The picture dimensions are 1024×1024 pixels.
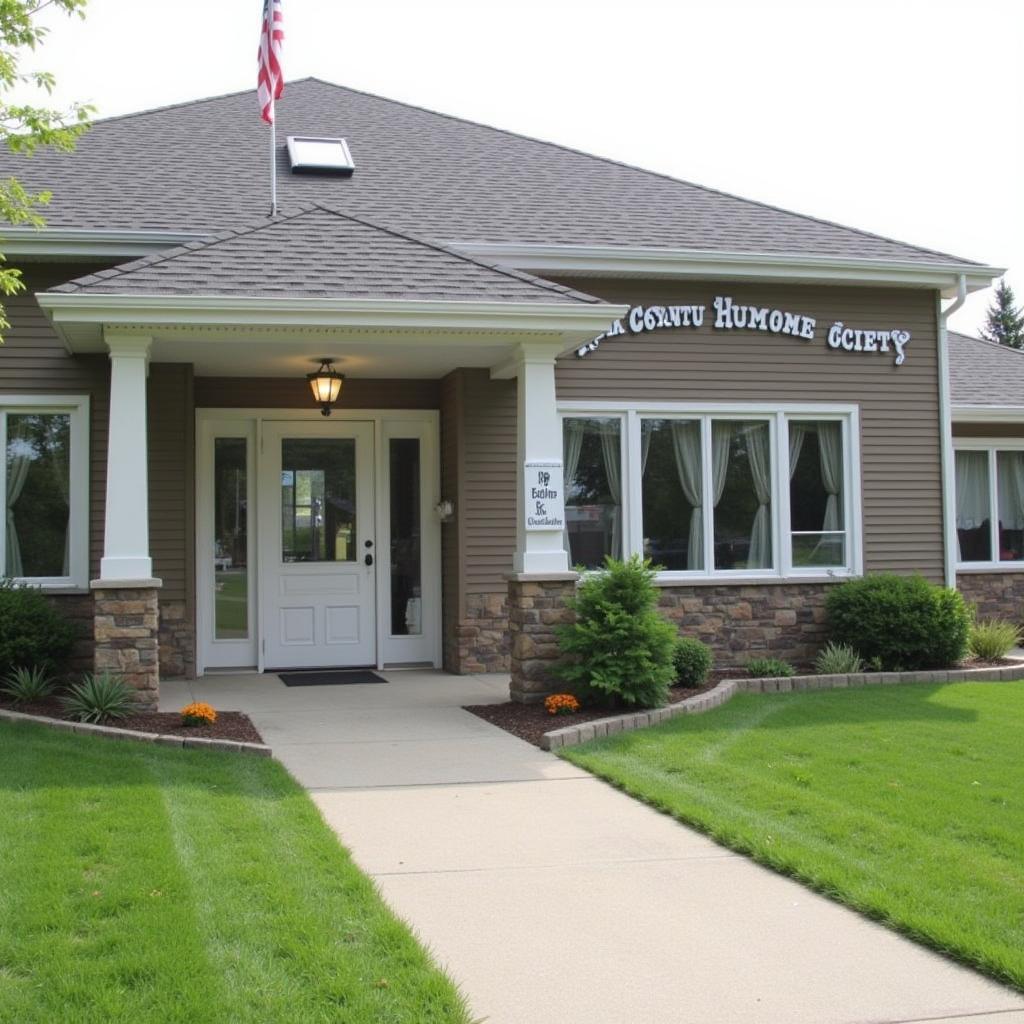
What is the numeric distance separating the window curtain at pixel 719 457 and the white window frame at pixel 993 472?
14.0ft

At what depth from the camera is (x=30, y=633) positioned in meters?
9.88

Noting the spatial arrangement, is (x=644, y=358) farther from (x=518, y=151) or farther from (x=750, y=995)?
(x=750, y=995)

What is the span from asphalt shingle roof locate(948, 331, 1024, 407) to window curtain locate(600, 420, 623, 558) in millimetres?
5006

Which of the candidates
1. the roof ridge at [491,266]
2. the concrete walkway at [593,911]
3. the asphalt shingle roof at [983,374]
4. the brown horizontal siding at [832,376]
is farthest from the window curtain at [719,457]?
the concrete walkway at [593,911]

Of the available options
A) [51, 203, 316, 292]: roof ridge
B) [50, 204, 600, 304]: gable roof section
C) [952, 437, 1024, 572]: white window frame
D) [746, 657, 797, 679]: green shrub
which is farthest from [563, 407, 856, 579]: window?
[51, 203, 316, 292]: roof ridge

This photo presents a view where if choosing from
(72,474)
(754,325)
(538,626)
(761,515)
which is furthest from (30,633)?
(754,325)

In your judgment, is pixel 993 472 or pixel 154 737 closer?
pixel 154 737

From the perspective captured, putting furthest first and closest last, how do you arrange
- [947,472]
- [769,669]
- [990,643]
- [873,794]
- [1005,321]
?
[1005,321] → [947,472] → [990,643] → [769,669] → [873,794]

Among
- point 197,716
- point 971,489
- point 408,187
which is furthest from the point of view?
point 971,489

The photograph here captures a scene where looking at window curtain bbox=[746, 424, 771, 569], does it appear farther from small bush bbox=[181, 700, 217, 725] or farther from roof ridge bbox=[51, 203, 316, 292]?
small bush bbox=[181, 700, 217, 725]

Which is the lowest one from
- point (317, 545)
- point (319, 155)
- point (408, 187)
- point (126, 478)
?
point (317, 545)

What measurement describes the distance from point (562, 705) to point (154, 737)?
2951 mm

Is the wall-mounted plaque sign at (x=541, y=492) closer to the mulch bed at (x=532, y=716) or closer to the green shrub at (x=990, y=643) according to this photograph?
the mulch bed at (x=532, y=716)

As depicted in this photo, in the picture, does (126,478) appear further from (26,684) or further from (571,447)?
(571,447)
